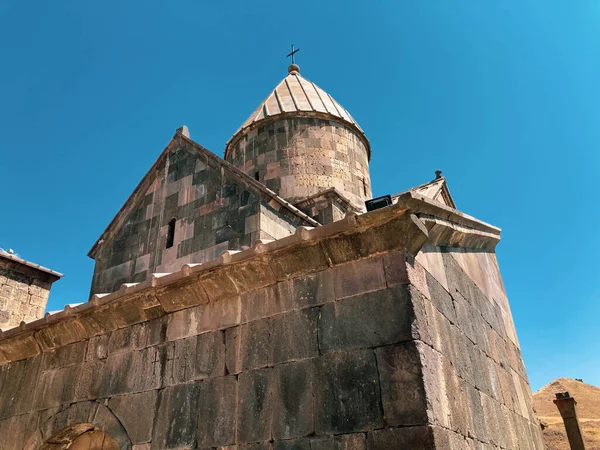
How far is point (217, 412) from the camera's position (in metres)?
3.47

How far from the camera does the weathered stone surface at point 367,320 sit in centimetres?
294

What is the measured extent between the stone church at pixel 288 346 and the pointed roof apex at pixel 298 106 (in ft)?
12.7

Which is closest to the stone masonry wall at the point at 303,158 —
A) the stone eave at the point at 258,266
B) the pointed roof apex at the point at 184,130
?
the pointed roof apex at the point at 184,130

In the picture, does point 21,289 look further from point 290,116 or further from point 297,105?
point 297,105

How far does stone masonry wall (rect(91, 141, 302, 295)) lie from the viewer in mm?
6160

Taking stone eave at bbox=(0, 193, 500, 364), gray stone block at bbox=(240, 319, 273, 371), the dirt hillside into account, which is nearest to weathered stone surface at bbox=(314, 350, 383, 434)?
gray stone block at bbox=(240, 319, 273, 371)

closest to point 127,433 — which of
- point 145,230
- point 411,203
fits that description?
point 411,203

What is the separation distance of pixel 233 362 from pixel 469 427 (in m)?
1.79

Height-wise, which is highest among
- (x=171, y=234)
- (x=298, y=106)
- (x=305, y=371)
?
(x=298, y=106)

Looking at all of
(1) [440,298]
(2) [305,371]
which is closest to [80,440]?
(2) [305,371]

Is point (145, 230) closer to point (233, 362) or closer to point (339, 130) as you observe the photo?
point (233, 362)

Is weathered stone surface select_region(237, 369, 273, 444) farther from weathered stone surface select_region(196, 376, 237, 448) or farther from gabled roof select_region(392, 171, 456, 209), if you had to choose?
gabled roof select_region(392, 171, 456, 209)

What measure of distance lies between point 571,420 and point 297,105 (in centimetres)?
1081

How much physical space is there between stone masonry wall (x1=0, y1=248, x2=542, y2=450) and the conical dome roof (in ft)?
20.7
